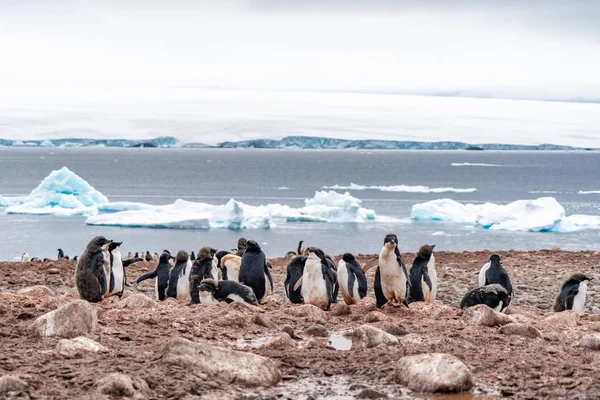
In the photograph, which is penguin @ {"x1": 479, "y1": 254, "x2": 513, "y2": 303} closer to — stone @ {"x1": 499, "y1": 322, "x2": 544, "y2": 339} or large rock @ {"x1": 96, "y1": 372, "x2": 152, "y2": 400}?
stone @ {"x1": 499, "y1": 322, "x2": 544, "y2": 339}

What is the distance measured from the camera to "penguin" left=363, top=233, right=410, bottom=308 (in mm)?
9781

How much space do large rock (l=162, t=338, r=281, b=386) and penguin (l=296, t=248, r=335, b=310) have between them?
434 cm

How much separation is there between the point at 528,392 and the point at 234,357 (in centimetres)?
195

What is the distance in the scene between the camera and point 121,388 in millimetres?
4988

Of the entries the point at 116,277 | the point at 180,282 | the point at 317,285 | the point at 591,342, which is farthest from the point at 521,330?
the point at 116,277

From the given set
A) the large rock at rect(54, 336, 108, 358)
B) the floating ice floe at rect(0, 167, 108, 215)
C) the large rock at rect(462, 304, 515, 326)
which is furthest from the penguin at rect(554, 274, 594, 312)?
the floating ice floe at rect(0, 167, 108, 215)

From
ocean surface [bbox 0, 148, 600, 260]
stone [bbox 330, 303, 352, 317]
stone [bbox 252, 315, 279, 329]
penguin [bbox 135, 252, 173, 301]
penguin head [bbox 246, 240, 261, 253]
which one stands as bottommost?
ocean surface [bbox 0, 148, 600, 260]

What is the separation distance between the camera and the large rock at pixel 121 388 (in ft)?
16.3

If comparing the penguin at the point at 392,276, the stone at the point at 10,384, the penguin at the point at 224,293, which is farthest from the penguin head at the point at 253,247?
the stone at the point at 10,384

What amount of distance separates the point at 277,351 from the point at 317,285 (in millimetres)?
3714

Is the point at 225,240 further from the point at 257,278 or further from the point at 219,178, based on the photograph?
the point at 219,178

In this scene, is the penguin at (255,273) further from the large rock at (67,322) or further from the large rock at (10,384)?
the large rock at (10,384)

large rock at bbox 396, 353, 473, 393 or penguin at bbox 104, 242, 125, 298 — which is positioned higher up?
large rock at bbox 396, 353, 473, 393

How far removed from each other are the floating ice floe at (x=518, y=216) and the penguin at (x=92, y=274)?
32.1m
